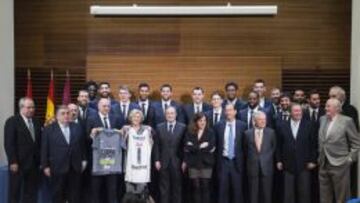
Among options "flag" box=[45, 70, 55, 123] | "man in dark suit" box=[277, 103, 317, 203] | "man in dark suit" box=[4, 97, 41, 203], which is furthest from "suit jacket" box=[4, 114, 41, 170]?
"man in dark suit" box=[277, 103, 317, 203]

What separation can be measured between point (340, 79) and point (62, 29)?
4.44m

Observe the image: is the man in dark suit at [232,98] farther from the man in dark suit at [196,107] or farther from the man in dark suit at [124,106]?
the man in dark suit at [124,106]

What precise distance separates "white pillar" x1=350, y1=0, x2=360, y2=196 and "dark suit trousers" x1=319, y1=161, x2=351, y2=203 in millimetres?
1259

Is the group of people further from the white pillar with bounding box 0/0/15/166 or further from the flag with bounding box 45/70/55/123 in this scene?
the white pillar with bounding box 0/0/15/166

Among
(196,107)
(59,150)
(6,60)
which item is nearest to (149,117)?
(196,107)

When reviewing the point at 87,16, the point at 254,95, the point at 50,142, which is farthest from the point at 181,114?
the point at 87,16

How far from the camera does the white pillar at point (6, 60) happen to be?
8.53 m

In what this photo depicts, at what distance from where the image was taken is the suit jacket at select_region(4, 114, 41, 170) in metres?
7.27

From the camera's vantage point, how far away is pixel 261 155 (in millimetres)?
7316

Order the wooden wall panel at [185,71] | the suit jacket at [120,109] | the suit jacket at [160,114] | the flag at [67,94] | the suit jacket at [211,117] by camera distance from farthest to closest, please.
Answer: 1. the wooden wall panel at [185,71]
2. the flag at [67,94]
3. the suit jacket at [160,114]
4. the suit jacket at [120,109]
5. the suit jacket at [211,117]

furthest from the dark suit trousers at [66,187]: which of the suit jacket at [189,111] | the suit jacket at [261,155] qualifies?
the suit jacket at [261,155]

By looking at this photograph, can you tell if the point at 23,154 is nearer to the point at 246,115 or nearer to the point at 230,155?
the point at 230,155

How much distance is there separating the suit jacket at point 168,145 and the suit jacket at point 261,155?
0.84 metres

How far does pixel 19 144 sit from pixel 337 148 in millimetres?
3873
